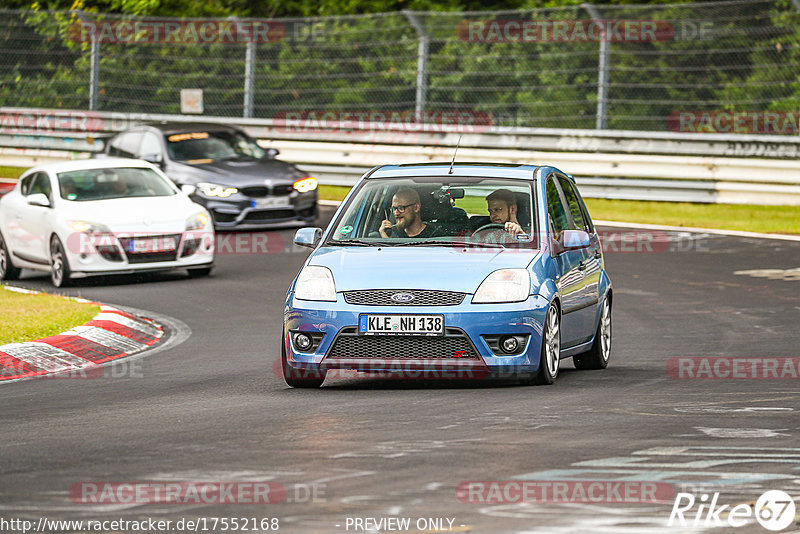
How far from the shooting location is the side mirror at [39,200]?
18.1 m

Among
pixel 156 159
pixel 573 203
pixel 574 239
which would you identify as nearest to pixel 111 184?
pixel 156 159

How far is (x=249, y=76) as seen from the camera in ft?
91.5

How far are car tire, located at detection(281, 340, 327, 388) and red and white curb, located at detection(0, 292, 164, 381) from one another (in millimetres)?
2126

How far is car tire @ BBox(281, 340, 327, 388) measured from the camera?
10.0 m

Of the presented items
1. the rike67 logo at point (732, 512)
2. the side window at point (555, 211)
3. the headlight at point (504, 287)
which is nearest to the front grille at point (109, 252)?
the side window at point (555, 211)

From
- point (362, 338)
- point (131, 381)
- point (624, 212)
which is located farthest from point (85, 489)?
point (624, 212)

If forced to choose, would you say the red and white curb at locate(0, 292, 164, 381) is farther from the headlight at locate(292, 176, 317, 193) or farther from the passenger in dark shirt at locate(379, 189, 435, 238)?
the headlight at locate(292, 176, 317, 193)

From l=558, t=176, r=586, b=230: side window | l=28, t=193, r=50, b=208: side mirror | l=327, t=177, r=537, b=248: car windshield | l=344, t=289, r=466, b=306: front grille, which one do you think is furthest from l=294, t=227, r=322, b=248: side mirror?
l=28, t=193, r=50, b=208: side mirror

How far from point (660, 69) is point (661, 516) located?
19.5m

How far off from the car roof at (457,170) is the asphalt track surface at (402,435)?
56.7 inches

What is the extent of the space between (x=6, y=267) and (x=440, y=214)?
9257mm

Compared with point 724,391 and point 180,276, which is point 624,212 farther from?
point 724,391

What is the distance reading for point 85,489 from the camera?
681 cm

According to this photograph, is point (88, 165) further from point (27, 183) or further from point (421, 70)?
point (421, 70)
